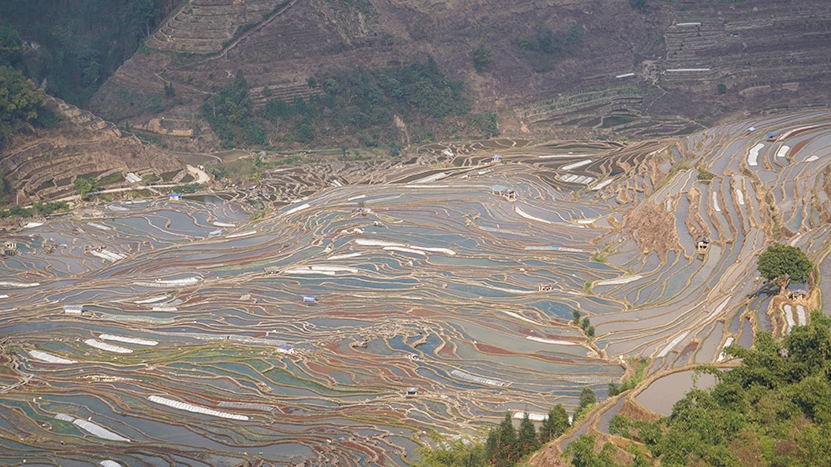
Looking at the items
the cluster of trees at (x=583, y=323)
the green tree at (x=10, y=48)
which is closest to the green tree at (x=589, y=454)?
the cluster of trees at (x=583, y=323)

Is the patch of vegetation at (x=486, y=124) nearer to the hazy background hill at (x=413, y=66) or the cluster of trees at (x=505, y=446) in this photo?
the hazy background hill at (x=413, y=66)

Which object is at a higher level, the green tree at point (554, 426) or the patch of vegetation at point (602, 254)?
the patch of vegetation at point (602, 254)

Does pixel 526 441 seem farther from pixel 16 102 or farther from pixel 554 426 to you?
pixel 16 102

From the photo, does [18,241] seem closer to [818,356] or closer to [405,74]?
[405,74]

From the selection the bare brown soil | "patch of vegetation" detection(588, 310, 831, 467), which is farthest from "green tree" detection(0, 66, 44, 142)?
"patch of vegetation" detection(588, 310, 831, 467)

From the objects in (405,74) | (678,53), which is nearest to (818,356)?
(405,74)

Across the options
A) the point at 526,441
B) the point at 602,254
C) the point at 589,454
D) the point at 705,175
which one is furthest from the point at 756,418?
the point at 705,175
